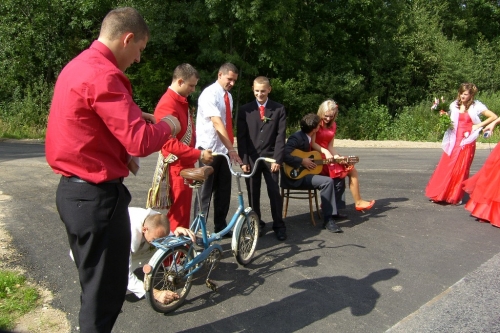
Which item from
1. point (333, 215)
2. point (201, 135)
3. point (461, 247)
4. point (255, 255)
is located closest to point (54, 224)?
point (201, 135)

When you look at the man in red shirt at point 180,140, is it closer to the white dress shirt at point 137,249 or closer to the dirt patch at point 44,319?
the white dress shirt at point 137,249

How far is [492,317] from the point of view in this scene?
14.3 ft

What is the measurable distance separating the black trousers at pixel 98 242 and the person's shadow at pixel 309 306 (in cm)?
122

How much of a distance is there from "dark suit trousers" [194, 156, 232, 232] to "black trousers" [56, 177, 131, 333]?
3.07 m

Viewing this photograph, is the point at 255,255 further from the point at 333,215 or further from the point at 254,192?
the point at 333,215

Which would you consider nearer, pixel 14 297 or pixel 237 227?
pixel 14 297

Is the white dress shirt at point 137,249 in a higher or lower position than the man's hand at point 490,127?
lower

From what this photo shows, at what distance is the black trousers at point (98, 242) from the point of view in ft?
9.49

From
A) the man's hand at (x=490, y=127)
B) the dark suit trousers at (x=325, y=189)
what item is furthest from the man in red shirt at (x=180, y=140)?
the man's hand at (x=490, y=127)

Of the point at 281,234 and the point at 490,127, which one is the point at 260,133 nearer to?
the point at 281,234

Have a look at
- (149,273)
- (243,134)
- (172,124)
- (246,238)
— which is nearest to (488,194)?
(243,134)

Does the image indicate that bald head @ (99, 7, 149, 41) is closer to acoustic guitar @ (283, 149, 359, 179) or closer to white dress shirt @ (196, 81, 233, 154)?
white dress shirt @ (196, 81, 233, 154)

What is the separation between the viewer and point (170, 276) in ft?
14.3

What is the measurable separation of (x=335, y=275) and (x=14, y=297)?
10.0 ft
